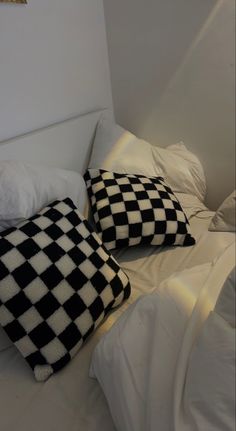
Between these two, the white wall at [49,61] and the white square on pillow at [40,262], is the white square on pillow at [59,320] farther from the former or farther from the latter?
the white wall at [49,61]

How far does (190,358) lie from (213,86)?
4.03 feet

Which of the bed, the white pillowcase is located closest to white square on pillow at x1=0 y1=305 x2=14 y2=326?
the bed

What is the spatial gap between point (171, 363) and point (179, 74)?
128 cm

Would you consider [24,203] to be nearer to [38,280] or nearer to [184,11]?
[38,280]

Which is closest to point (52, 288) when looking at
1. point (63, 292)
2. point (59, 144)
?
point (63, 292)

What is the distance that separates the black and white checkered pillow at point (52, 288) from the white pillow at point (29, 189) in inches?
1.6

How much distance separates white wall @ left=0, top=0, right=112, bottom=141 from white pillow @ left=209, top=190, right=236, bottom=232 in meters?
0.75

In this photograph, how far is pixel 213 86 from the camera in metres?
1.42

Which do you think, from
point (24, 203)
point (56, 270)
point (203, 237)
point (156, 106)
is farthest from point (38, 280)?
point (156, 106)

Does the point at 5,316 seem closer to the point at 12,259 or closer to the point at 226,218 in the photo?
the point at 12,259

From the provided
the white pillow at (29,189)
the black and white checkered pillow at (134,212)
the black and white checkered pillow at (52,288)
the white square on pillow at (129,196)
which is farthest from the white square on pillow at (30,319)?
the white square on pillow at (129,196)

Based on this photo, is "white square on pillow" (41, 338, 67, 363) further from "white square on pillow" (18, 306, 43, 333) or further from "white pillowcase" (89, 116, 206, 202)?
"white pillowcase" (89, 116, 206, 202)

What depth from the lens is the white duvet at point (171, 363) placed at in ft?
1.67

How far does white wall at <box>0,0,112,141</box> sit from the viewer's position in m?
1.05
